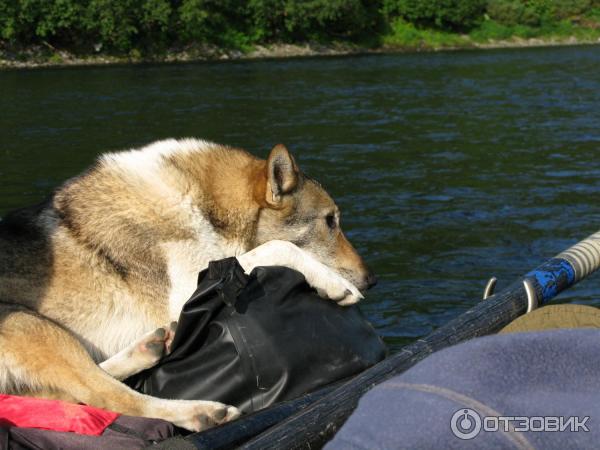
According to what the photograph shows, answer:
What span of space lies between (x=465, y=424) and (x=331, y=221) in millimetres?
3739

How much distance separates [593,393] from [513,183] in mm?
12408

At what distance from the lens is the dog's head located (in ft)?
15.6

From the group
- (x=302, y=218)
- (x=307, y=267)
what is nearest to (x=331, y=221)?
(x=302, y=218)

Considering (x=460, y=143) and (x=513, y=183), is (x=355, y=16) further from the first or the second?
(x=513, y=183)

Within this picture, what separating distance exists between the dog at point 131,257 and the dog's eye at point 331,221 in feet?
0.53

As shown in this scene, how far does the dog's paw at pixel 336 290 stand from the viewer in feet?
A: 13.3

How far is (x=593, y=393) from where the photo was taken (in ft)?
4.75

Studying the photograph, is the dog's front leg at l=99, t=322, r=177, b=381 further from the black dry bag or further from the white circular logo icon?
the white circular logo icon

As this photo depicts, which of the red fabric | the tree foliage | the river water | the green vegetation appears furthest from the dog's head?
the tree foliage

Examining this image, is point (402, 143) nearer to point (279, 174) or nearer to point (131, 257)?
point (279, 174)

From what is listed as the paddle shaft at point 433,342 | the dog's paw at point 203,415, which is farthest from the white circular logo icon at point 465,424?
the dog's paw at point 203,415

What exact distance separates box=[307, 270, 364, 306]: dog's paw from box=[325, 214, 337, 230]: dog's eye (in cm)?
101

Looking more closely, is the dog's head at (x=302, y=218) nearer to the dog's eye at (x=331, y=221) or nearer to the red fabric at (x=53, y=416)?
the dog's eye at (x=331, y=221)

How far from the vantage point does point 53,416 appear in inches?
118
